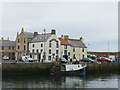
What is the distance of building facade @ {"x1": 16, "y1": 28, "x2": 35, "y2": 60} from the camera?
6094 centimetres

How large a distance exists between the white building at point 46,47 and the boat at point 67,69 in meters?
14.3

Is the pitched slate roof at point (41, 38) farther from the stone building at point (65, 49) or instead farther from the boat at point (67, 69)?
the boat at point (67, 69)

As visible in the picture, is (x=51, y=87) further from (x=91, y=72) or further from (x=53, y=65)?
(x=91, y=72)

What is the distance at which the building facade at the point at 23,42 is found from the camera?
60.9 metres

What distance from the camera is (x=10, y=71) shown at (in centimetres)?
3922

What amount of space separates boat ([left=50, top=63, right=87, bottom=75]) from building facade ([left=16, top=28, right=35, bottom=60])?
20.9m

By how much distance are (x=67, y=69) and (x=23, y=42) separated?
2403 centimetres

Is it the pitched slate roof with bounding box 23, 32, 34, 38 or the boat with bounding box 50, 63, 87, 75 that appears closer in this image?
the boat with bounding box 50, 63, 87, 75

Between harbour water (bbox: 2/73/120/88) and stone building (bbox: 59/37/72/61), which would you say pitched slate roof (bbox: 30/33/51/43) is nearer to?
stone building (bbox: 59/37/72/61)

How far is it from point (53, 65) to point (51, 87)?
1427 centimetres

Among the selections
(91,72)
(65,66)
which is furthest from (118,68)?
(65,66)

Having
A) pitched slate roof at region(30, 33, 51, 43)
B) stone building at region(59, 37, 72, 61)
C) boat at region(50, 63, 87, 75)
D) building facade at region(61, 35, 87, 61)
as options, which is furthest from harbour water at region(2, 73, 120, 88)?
building facade at region(61, 35, 87, 61)

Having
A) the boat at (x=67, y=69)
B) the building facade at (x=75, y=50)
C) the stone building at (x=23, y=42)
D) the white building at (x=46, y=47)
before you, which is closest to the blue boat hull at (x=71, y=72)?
the boat at (x=67, y=69)

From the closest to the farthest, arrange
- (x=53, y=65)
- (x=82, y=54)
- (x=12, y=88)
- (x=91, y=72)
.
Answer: (x=12, y=88), (x=53, y=65), (x=91, y=72), (x=82, y=54)
